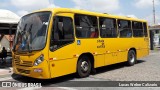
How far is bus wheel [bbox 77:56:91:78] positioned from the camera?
11245 mm

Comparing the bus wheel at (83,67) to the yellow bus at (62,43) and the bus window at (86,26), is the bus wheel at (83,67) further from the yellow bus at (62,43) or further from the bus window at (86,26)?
the bus window at (86,26)

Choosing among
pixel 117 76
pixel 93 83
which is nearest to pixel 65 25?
pixel 93 83

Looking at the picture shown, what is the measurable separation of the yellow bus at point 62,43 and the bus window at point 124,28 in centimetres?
73

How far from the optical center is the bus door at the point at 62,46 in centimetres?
992

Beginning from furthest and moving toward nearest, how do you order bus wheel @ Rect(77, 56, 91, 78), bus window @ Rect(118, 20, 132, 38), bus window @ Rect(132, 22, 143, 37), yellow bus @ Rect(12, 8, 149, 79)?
1. bus window @ Rect(132, 22, 143, 37)
2. bus window @ Rect(118, 20, 132, 38)
3. bus wheel @ Rect(77, 56, 91, 78)
4. yellow bus @ Rect(12, 8, 149, 79)

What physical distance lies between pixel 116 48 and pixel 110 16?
63.2 inches

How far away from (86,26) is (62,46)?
6.28 feet

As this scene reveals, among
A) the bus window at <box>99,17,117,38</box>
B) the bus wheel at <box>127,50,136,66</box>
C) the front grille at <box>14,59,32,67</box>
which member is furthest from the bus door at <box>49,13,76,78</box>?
the bus wheel at <box>127,50,136,66</box>

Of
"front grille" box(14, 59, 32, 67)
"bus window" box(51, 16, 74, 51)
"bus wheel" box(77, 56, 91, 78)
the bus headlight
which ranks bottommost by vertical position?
"bus wheel" box(77, 56, 91, 78)

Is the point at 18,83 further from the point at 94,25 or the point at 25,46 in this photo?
the point at 94,25

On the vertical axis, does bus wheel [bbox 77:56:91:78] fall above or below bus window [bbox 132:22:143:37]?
below

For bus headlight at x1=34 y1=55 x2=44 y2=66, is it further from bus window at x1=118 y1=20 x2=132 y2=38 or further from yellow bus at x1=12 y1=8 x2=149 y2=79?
bus window at x1=118 y1=20 x2=132 y2=38

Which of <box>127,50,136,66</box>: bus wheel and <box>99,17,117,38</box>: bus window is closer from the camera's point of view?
<box>99,17,117,38</box>: bus window

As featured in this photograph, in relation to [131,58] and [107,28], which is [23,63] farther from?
[131,58]
